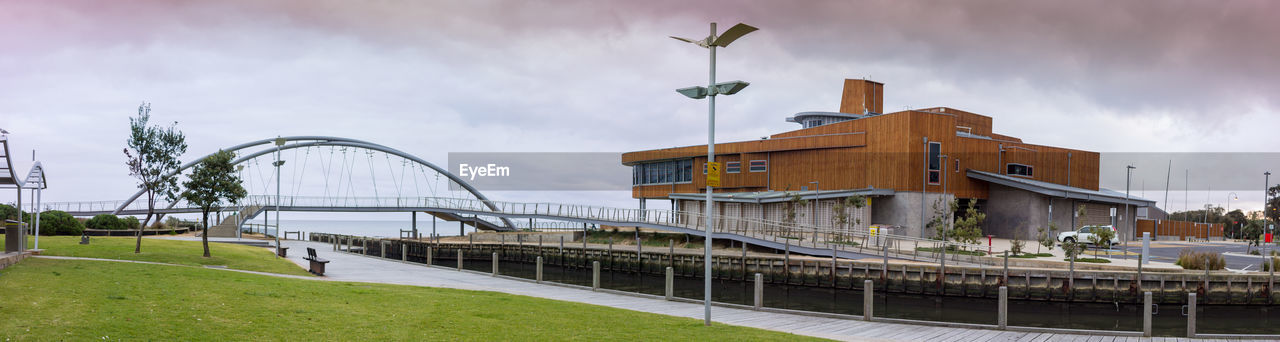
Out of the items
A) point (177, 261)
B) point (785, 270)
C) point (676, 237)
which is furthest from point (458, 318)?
point (676, 237)

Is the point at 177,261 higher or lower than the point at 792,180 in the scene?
lower

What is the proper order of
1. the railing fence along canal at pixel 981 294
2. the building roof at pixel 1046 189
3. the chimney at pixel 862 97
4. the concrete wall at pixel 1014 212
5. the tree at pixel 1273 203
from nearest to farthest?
the railing fence along canal at pixel 981 294, the building roof at pixel 1046 189, the concrete wall at pixel 1014 212, the chimney at pixel 862 97, the tree at pixel 1273 203

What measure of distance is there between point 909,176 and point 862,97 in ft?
82.4

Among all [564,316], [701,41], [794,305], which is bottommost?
[794,305]

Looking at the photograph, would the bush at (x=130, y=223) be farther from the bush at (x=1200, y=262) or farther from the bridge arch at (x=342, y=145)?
the bush at (x=1200, y=262)

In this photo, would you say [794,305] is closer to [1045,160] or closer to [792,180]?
[792,180]

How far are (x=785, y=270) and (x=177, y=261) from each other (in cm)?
2599

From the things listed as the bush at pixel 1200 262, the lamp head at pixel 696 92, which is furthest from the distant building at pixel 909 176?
the lamp head at pixel 696 92

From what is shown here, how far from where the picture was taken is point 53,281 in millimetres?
15164

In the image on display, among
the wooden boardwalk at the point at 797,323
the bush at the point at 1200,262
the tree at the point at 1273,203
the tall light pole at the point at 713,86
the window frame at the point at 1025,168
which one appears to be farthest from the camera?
the tree at the point at 1273,203

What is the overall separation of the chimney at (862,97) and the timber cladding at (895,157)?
10.8m

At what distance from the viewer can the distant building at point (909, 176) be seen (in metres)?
48.8

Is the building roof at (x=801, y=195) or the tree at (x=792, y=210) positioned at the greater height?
the building roof at (x=801, y=195)

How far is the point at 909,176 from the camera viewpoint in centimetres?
4872
